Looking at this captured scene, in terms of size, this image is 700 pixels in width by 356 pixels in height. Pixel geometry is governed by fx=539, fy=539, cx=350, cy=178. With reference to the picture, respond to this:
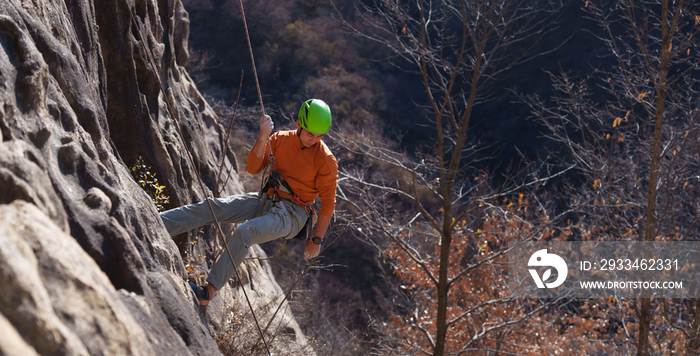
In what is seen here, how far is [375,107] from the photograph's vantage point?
108ft

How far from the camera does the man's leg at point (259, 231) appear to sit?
12.4 feet

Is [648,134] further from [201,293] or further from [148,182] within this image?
[201,293]

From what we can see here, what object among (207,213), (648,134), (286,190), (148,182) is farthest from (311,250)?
(648,134)

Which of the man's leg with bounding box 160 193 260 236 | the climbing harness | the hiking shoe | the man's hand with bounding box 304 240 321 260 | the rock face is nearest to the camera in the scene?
the rock face

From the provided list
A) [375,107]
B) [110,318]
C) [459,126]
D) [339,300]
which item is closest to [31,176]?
[110,318]

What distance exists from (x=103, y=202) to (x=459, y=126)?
7.25 meters

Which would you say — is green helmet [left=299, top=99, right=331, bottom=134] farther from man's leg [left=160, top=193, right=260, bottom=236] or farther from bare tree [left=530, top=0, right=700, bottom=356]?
bare tree [left=530, top=0, right=700, bottom=356]

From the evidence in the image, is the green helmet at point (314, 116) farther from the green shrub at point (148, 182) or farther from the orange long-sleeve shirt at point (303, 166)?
the green shrub at point (148, 182)

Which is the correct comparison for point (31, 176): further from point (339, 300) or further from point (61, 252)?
point (339, 300)

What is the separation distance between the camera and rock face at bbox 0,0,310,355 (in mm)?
1693

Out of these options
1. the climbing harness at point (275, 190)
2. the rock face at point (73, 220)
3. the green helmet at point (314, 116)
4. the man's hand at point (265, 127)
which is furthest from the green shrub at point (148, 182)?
the green helmet at point (314, 116)

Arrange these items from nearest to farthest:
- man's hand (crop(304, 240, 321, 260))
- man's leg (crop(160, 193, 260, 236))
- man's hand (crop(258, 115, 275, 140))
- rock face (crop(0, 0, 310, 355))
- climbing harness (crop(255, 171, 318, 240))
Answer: rock face (crop(0, 0, 310, 355)) → man's hand (crop(258, 115, 275, 140)) → man's leg (crop(160, 193, 260, 236)) → climbing harness (crop(255, 171, 318, 240)) → man's hand (crop(304, 240, 321, 260))

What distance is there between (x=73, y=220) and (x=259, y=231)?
5.19ft

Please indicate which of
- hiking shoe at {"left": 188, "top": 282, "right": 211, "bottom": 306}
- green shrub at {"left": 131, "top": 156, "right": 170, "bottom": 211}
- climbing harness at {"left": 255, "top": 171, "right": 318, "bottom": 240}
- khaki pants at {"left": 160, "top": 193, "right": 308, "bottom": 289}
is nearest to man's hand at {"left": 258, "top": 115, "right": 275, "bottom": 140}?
climbing harness at {"left": 255, "top": 171, "right": 318, "bottom": 240}
